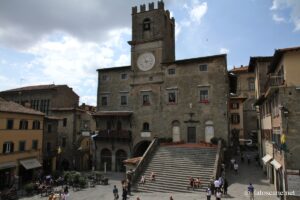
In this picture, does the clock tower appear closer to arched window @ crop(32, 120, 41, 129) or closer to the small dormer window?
the small dormer window

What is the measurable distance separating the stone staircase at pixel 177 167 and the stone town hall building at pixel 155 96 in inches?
156

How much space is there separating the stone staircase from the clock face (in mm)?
12050

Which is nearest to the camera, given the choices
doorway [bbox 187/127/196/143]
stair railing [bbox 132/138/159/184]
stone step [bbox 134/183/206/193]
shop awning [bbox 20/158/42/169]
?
stone step [bbox 134/183/206/193]

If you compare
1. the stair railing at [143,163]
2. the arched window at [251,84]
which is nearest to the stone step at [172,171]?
the stair railing at [143,163]

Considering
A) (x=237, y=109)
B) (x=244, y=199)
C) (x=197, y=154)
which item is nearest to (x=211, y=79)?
(x=197, y=154)

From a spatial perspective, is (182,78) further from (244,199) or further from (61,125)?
(61,125)

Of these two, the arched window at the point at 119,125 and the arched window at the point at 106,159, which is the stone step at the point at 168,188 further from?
the arched window at the point at 119,125

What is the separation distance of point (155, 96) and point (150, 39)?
8.37m

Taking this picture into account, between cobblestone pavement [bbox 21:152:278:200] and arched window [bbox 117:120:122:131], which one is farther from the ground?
arched window [bbox 117:120:122:131]

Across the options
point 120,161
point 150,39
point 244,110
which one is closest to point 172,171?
point 120,161

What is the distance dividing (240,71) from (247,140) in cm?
1525

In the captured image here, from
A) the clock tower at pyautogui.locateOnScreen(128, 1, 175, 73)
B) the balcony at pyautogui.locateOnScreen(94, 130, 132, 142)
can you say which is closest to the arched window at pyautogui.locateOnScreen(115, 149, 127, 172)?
the balcony at pyautogui.locateOnScreen(94, 130, 132, 142)

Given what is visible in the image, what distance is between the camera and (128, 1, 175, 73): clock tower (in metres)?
37.1

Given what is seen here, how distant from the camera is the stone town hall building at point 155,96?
33.4 metres
